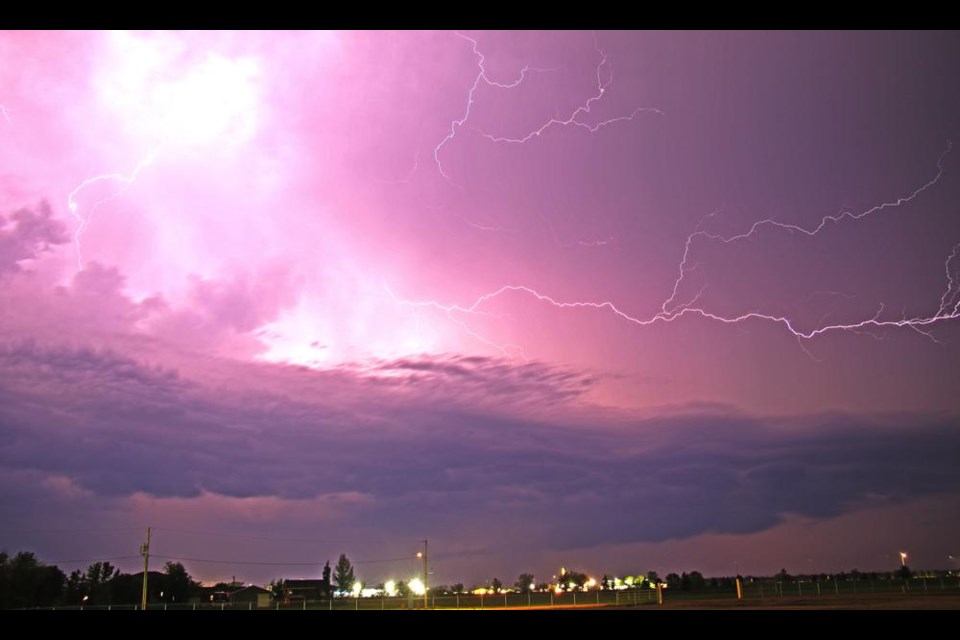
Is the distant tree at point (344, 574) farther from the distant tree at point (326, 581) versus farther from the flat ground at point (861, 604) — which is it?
the flat ground at point (861, 604)

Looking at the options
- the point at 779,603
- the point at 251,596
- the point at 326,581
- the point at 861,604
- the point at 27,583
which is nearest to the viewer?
the point at 861,604

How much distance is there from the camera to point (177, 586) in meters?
58.8

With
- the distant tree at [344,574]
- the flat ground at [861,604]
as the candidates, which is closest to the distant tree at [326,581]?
the distant tree at [344,574]

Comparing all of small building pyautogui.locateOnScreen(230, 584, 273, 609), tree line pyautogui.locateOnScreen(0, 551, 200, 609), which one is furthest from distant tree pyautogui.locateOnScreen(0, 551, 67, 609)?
small building pyautogui.locateOnScreen(230, 584, 273, 609)

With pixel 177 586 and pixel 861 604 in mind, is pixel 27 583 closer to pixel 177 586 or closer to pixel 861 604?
pixel 177 586

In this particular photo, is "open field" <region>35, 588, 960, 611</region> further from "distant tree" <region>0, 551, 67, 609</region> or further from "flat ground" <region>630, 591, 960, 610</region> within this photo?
"distant tree" <region>0, 551, 67, 609</region>

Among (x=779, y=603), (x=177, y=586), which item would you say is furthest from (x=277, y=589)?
(x=779, y=603)

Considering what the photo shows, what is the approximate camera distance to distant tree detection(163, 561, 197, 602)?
5642 centimetres
